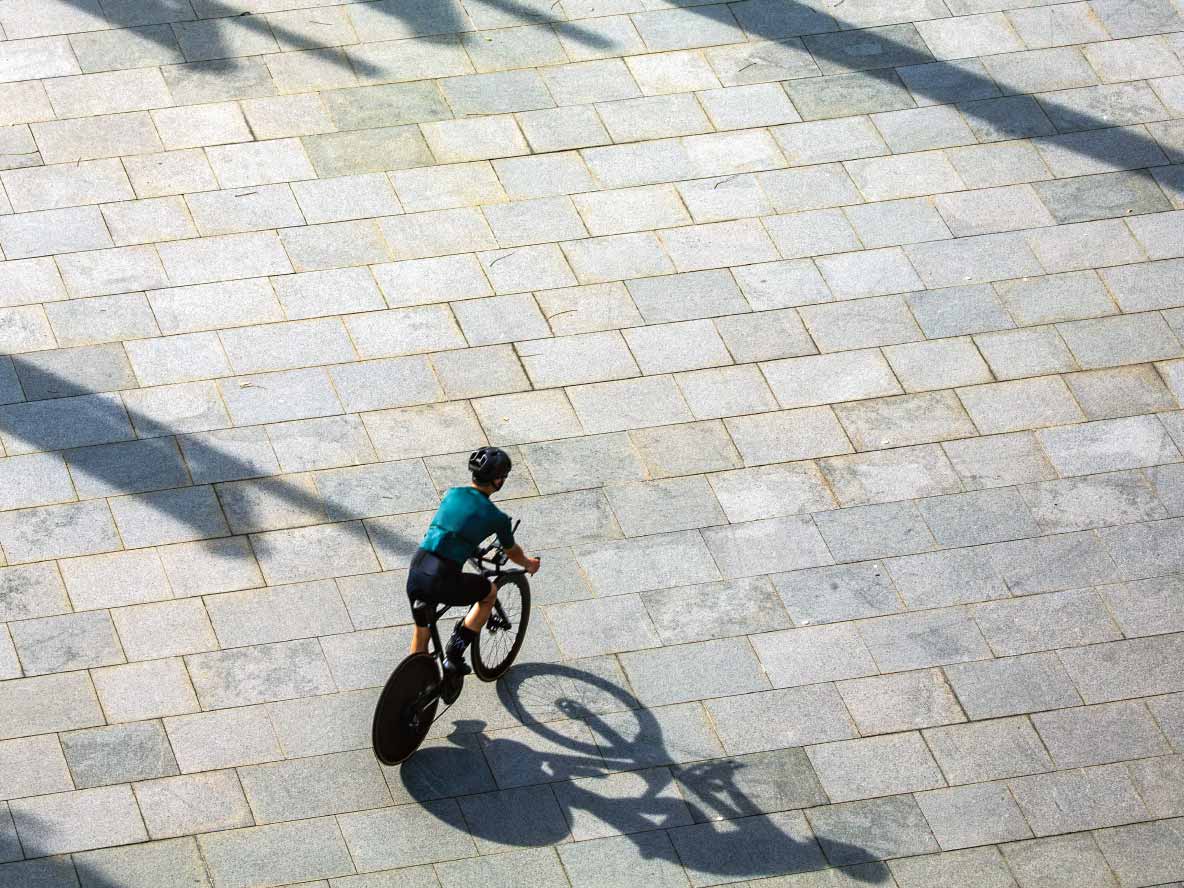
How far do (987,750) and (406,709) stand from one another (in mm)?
3685

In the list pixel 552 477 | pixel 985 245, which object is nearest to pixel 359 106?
pixel 552 477

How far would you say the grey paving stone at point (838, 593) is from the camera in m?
10.1

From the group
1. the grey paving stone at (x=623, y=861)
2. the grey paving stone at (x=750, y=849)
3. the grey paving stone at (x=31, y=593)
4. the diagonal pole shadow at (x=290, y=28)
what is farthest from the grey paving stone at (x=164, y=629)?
the diagonal pole shadow at (x=290, y=28)

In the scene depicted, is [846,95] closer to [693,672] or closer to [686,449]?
[686,449]

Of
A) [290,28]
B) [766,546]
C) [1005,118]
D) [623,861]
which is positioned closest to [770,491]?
[766,546]

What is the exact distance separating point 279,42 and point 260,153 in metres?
1.58

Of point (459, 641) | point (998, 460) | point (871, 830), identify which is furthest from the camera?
point (998, 460)

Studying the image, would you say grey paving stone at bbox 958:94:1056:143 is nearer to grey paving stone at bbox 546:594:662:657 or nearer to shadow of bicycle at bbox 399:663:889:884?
grey paving stone at bbox 546:594:662:657

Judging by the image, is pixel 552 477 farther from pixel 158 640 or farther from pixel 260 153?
pixel 260 153

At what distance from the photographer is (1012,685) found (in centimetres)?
981

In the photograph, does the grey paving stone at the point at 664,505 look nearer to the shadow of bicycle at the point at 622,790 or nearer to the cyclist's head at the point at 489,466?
the shadow of bicycle at the point at 622,790

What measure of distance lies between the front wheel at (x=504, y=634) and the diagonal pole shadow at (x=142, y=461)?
0.97 m

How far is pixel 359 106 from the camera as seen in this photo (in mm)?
13258

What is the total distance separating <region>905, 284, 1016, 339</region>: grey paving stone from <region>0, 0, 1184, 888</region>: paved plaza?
0.15ft
